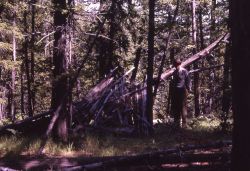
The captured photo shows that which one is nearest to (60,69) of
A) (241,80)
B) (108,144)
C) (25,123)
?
(108,144)

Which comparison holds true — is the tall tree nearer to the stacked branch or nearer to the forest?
the forest

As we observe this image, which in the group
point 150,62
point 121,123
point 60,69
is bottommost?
point 121,123

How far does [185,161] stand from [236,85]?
222cm

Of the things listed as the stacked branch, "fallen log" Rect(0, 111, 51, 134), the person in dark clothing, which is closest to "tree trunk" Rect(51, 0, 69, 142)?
"fallen log" Rect(0, 111, 51, 134)

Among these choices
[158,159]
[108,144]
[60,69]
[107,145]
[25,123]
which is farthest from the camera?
[25,123]

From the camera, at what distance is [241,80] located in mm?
5215

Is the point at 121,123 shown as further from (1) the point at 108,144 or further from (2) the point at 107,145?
(2) the point at 107,145

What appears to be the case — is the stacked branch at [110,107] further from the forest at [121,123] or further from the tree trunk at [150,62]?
the tree trunk at [150,62]

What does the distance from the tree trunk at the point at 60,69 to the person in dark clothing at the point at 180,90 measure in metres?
3.76

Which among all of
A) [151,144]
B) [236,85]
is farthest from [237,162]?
[151,144]

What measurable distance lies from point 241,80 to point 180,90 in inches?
334

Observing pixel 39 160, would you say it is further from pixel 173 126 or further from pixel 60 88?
pixel 173 126

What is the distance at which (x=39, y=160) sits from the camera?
26.7 feet

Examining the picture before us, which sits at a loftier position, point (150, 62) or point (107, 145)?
point (150, 62)
